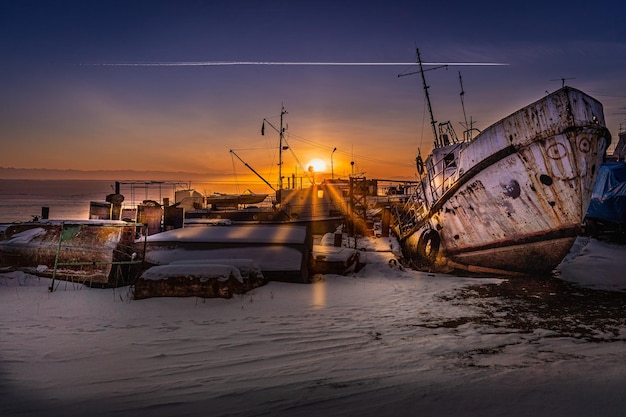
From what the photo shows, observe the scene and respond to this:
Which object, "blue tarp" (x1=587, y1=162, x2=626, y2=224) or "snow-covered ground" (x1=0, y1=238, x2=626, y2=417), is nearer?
"snow-covered ground" (x1=0, y1=238, x2=626, y2=417)

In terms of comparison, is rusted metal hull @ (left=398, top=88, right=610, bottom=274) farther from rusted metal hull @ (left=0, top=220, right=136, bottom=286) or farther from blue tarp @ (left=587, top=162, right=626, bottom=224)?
rusted metal hull @ (left=0, top=220, right=136, bottom=286)

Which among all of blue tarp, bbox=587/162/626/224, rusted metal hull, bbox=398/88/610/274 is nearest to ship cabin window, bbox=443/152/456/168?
rusted metal hull, bbox=398/88/610/274

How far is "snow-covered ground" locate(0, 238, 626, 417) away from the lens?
3014 millimetres

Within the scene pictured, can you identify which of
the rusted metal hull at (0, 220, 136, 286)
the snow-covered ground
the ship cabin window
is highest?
the ship cabin window

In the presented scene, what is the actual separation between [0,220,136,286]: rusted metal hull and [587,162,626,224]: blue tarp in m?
17.8

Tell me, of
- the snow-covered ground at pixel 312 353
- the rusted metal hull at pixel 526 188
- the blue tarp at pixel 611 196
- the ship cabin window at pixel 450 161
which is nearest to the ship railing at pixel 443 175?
the ship cabin window at pixel 450 161

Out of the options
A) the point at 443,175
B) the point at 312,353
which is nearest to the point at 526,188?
the point at 443,175

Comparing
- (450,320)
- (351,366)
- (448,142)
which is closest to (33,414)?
(351,366)

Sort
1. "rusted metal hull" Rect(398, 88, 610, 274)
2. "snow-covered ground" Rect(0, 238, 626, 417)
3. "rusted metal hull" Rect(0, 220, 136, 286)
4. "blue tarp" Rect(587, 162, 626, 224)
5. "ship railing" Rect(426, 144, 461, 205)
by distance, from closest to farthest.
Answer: "snow-covered ground" Rect(0, 238, 626, 417)
"rusted metal hull" Rect(0, 220, 136, 286)
"rusted metal hull" Rect(398, 88, 610, 274)
"ship railing" Rect(426, 144, 461, 205)
"blue tarp" Rect(587, 162, 626, 224)

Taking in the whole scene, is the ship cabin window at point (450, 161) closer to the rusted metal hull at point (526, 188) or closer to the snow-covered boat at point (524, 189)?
the snow-covered boat at point (524, 189)

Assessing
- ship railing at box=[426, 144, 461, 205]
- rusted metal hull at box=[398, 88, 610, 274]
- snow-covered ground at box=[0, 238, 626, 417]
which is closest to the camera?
snow-covered ground at box=[0, 238, 626, 417]

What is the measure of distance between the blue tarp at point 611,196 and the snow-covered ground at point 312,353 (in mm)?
9632

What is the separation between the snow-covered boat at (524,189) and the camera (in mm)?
9117

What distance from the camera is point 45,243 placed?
31.2 ft
